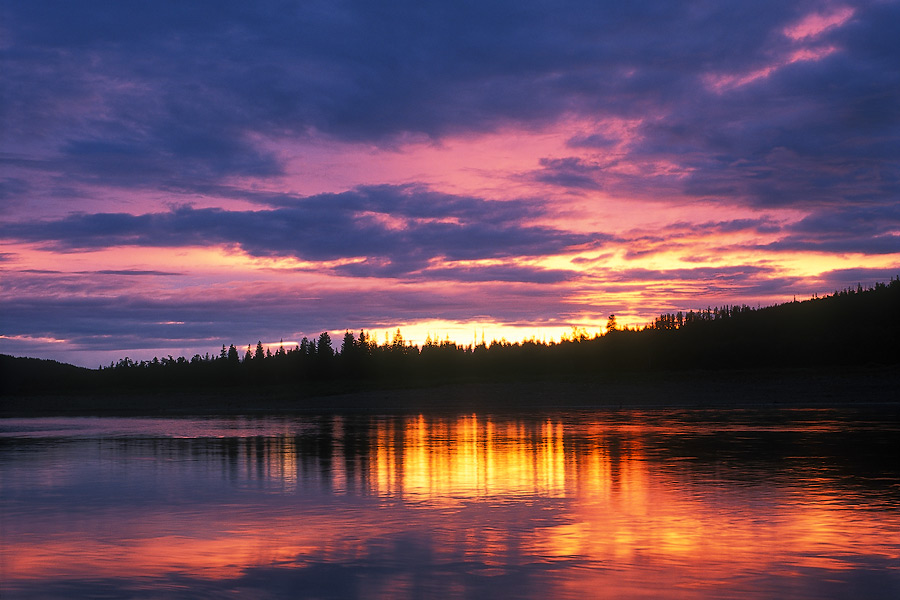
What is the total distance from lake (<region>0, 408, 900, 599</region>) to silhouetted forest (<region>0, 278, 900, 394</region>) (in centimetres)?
7563

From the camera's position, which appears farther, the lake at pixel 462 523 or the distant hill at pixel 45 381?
the distant hill at pixel 45 381

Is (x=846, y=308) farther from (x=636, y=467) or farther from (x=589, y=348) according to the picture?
(x=636, y=467)

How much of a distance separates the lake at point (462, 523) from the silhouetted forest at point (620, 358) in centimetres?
7563

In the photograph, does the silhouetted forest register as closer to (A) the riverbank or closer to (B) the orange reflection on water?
(A) the riverbank

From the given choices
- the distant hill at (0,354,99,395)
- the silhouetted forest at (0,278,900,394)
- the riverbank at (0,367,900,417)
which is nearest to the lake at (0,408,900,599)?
the riverbank at (0,367,900,417)

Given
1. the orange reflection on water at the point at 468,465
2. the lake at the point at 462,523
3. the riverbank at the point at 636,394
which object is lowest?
the riverbank at the point at 636,394

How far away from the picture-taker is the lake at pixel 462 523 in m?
10.6

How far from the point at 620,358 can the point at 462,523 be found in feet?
390

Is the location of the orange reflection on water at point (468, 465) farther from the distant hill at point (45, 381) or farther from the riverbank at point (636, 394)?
the distant hill at point (45, 381)

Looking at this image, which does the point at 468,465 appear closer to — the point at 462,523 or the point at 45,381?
the point at 462,523

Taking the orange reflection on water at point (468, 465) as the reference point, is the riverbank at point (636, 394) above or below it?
below

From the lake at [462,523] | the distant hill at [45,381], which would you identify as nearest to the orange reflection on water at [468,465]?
the lake at [462,523]

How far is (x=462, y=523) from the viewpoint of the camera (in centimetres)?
1473

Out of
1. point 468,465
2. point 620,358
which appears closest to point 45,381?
point 620,358
